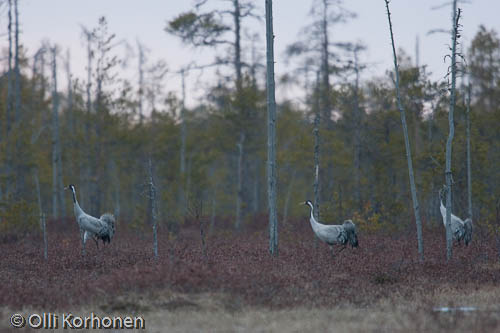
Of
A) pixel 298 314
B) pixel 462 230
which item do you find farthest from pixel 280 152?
pixel 298 314

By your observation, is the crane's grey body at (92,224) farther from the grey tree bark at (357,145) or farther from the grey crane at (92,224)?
the grey tree bark at (357,145)

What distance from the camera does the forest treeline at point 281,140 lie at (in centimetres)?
2600

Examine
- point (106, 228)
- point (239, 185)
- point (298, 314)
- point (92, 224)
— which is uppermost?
point (239, 185)

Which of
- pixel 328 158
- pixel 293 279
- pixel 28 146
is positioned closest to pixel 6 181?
pixel 28 146

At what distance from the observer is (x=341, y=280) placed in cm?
1378

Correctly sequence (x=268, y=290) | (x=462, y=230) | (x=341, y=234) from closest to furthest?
(x=268, y=290) → (x=341, y=234) → (x=462, y=230)

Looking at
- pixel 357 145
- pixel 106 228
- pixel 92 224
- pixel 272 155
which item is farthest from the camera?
pixel 357 145

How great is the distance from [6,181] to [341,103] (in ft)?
52.0

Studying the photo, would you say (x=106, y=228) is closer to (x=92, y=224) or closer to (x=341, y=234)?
(x=92, y=224)

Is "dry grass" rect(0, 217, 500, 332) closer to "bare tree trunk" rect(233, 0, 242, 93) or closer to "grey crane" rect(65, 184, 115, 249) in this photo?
"grey crane" rect(65, 184, 115, 249)

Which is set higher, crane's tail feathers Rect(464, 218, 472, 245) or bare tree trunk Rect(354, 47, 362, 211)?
bare tree trunk Rect(354, 47, 362, 211)

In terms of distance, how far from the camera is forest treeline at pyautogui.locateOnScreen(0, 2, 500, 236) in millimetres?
26000

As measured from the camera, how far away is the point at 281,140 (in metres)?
37.6

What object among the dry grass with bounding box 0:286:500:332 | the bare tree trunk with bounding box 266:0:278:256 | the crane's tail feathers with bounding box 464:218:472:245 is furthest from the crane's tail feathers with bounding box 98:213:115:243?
the crane's tail feathers with bounding box 464:218:472:245
